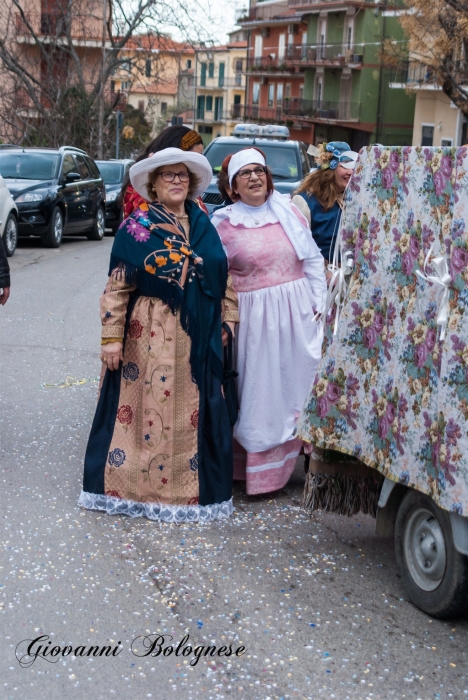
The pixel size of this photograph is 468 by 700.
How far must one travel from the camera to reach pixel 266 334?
18.9 feet

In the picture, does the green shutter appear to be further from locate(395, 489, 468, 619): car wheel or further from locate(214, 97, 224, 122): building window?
locate(395, 489, 468, 619): car wheel

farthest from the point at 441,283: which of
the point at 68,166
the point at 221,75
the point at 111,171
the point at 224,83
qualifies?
the point at 221,75

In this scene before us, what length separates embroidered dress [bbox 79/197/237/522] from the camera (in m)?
5.21

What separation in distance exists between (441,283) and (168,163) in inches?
76.7

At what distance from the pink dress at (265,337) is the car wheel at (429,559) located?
1.43 m

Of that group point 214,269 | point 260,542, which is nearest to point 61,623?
point 260,542

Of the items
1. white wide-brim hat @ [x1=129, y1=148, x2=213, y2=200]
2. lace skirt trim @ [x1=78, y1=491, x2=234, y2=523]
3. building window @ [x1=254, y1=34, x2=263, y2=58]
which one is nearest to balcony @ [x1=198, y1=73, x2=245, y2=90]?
building window @ [x1=254, y1=34, x2=263, y2=58]

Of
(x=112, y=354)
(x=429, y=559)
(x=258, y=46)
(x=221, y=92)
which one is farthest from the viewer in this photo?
(x=221, y=92)

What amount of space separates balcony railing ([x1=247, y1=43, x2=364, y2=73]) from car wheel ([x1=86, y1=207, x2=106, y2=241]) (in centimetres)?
4338

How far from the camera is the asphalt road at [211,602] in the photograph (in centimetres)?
368

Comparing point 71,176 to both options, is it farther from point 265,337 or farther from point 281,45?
point 281,45

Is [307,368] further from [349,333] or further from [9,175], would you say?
[9,175]

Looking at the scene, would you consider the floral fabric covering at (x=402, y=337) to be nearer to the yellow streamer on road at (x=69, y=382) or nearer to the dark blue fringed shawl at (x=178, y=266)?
the dark blue fringed shawl at (x=178, y=266)

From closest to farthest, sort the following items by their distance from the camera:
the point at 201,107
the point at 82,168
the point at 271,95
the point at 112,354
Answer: the point at 112,354 < the point at 82,168 < the point at 271,95 < the point at 201,107
